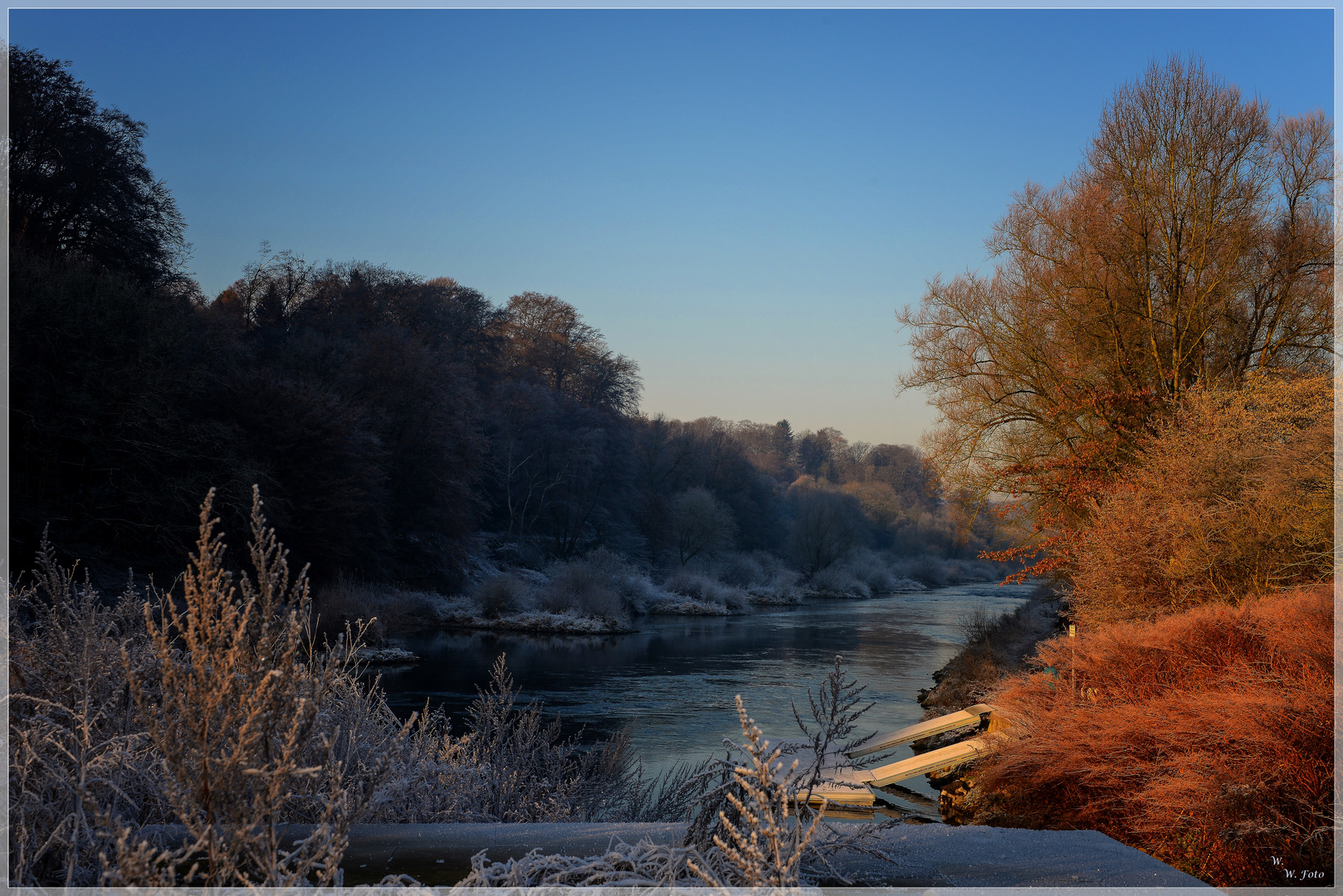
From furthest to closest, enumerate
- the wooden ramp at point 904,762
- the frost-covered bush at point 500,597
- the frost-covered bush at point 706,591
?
1. the frost-covered bush at point 706,591
2. the frost-covered bush at point 500,597
3. the wooden ramp at point 904,762

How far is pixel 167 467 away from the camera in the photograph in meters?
20.9

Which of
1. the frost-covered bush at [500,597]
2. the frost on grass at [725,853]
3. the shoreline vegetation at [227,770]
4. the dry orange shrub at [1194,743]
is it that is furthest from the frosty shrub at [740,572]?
the frost on grass at [725,853]

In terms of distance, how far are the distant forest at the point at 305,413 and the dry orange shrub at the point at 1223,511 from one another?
4072mm

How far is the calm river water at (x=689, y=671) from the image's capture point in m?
14.8

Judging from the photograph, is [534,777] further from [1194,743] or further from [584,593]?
[584,593]

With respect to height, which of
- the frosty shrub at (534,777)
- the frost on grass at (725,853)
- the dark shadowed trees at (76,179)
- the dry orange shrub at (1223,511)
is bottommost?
the frosty shrub at (534,777)

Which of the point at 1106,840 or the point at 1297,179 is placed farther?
the point at 1297,179

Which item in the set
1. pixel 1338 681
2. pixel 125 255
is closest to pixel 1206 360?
A: pixel 1338 681

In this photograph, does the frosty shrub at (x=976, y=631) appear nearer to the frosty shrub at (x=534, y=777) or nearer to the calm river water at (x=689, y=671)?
the calm river water at (x=689, y=671)

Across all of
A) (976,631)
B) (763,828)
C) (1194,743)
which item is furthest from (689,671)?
(763,828)

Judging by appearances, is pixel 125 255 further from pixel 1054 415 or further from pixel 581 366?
pixel 581 366

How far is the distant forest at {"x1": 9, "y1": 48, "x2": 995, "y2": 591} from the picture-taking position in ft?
63.6

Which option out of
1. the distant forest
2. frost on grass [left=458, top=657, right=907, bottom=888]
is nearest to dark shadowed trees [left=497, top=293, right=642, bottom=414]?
the distant forest

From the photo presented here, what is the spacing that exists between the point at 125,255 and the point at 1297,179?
88.5 ft
